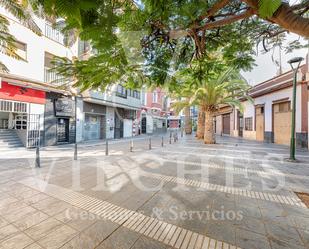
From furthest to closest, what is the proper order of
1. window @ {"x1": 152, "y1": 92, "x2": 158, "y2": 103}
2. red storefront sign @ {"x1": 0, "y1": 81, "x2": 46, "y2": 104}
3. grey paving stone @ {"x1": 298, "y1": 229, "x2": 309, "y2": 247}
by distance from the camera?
window @ {"x1": 152, "y1": 92, "x2": 158, "y2": 103}, red storefront sign @ {"x1": 0, "y1": 81, "x2": 46, "y2": 104}, grey paving stone @ {"x1": 298, "y1": 229, "x2": 309, "y2": 247}

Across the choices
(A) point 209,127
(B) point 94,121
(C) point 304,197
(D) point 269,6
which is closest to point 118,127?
(B) point 94,121

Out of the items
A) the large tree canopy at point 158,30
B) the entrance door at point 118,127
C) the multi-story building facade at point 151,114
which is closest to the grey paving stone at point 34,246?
the large tree canopy at point 158,30

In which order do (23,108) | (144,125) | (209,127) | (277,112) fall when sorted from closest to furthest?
(23,108) < (209,127) < (277,112) < (144,125)

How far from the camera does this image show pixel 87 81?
3.25m

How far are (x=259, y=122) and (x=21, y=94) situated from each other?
64.4 feet

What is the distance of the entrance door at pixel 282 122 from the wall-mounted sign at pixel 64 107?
16448 mm

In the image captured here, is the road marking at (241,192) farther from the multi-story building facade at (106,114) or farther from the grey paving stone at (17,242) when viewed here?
the multi-story building facade at (106,114)

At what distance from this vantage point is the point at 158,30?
342cm

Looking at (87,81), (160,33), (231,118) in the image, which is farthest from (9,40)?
(231,118)

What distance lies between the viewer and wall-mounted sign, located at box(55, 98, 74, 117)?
12701 mm

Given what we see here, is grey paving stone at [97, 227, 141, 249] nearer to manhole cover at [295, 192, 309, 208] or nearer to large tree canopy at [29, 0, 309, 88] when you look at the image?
large tree canopy at [29, 0, 309, 88]

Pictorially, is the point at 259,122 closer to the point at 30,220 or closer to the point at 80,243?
the point at 80,243

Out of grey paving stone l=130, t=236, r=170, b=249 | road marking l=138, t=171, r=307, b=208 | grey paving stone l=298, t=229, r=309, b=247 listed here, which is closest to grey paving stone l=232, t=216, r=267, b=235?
grey paving stone l=298, t=229, r=309, b=247

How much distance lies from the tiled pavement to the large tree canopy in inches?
95.2
